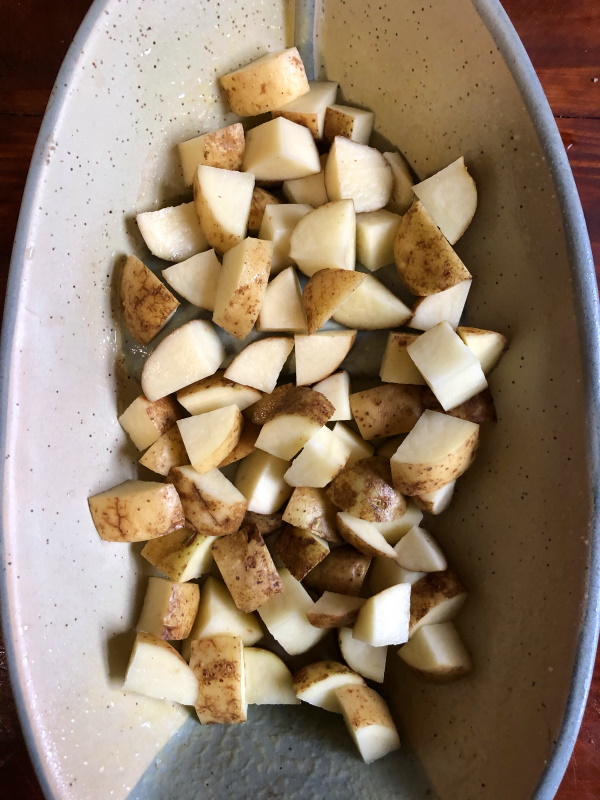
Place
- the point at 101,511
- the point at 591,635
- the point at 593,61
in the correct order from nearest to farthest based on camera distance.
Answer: the point at 591,635 → the point at 101,511 → the point at 593,61

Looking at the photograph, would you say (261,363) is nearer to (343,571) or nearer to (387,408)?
(387,408)

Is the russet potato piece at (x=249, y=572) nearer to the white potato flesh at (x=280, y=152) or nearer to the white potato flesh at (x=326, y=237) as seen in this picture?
the white potato flesh at (x=326, y=237)

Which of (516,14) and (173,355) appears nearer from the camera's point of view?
(173,355)

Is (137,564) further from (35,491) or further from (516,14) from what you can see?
(516,14)

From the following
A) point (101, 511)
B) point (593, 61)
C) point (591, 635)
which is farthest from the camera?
point (593, 61)

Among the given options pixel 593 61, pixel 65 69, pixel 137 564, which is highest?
pixel 65 69

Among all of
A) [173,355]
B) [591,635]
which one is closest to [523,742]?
[591,635]

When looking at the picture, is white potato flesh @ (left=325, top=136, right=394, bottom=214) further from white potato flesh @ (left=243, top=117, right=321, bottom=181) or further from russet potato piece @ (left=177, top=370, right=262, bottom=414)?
russet potato piece @ (left=177, top=370, right=262, bottom=414)
